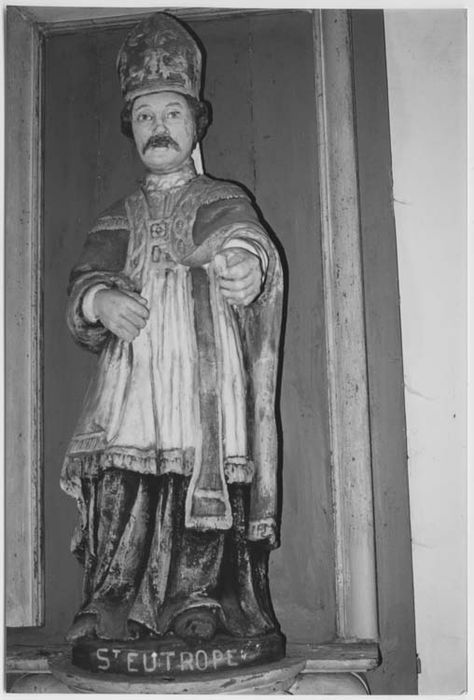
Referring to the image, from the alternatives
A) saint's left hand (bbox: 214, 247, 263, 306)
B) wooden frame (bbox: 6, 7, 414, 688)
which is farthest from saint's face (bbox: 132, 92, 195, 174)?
wooden frame (bbox: 6, 7, 414, 688)

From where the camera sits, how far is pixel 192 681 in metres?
1.59

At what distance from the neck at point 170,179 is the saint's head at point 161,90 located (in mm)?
10

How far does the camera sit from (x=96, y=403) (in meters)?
1.78

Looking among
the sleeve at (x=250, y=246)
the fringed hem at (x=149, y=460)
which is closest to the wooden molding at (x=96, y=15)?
the sleeve at (x=250, y=246)

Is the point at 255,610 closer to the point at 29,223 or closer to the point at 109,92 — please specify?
the point at 29,223

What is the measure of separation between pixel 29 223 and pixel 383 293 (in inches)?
31.2

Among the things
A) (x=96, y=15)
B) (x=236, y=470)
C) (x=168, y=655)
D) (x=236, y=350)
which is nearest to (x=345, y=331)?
(x=236, y=350)

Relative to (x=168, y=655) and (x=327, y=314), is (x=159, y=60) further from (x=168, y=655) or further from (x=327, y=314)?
(x=168, y=655)

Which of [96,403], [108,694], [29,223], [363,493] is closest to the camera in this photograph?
[108,694]

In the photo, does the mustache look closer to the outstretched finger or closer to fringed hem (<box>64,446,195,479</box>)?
the outstretched finger

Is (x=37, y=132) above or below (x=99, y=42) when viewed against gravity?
below

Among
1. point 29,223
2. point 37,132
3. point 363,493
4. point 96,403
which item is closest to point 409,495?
point 363,493

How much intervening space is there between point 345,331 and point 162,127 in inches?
22.3

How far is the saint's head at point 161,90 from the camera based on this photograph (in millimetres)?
1866
